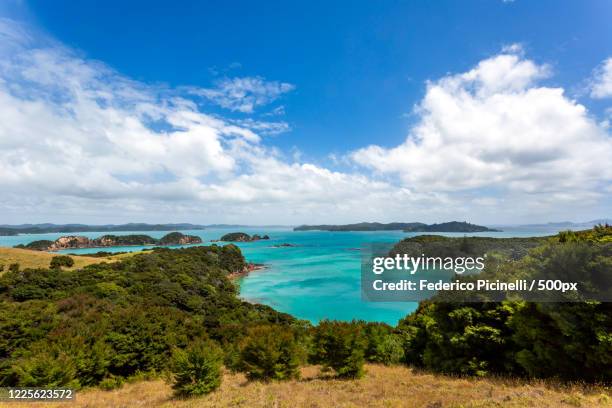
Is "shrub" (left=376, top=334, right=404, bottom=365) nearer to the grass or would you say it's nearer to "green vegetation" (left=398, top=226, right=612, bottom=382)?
"green vegetation" (left=398, top=226, right=612, bottom=382)

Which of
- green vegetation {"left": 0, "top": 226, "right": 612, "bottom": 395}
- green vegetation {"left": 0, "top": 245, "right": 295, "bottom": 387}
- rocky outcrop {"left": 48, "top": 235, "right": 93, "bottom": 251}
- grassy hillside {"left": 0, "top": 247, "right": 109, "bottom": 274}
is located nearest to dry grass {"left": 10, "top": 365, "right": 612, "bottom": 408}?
green vegetation {"left": 0, "top": 226, "right": 612, "bottom": 395}

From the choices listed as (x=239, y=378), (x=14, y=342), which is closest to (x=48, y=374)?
(x=239, y=378)

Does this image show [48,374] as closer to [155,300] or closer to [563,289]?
[563,289]

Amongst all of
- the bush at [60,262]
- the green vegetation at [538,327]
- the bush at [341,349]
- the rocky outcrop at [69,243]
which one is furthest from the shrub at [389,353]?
the rocky outcrop at [69,243]

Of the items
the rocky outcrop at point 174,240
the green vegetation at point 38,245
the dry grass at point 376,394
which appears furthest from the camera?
the rocky outcrop at point 174,240

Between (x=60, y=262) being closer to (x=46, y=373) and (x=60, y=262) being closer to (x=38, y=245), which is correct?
(x=46, y=373)

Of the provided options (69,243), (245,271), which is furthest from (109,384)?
(69,243)

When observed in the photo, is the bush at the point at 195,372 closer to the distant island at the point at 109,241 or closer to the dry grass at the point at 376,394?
A: the dry grass at the point at 376,394
